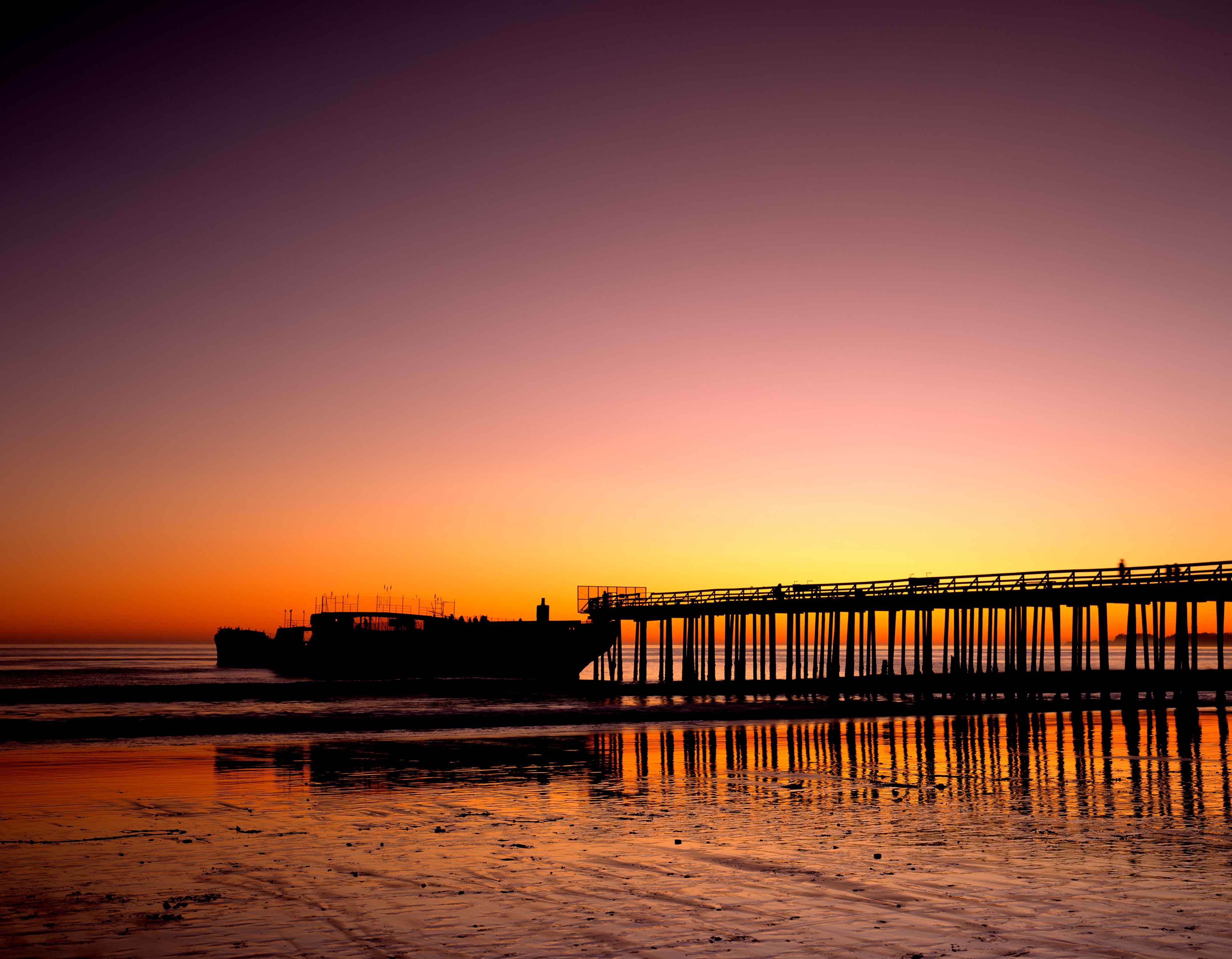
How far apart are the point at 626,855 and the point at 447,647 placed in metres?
78.1

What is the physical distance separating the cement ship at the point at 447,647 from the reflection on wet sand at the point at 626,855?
5664cm

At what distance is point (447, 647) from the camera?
8906 cm

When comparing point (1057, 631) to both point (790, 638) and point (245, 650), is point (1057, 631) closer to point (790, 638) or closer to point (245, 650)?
point (790, 638)

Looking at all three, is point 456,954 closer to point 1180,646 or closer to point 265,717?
point 265,717

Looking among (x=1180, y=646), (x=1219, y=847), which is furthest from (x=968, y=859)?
(x=1180, y=646)

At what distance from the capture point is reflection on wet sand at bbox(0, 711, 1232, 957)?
9148mm

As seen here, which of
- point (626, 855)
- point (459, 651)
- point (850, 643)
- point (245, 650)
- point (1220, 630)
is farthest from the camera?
point (245, 650)

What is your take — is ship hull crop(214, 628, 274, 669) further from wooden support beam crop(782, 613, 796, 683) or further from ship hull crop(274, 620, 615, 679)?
wooden support beam crop(782, 613, 796, 683)

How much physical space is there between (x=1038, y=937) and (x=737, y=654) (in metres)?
52.0

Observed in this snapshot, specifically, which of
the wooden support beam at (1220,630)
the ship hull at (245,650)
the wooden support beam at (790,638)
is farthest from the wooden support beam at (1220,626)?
the ship hull at (245,650)

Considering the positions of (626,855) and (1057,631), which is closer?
(626,855)

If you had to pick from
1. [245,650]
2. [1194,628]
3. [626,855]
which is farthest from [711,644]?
[245,650]

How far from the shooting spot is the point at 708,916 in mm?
9742

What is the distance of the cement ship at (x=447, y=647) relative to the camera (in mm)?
83375
